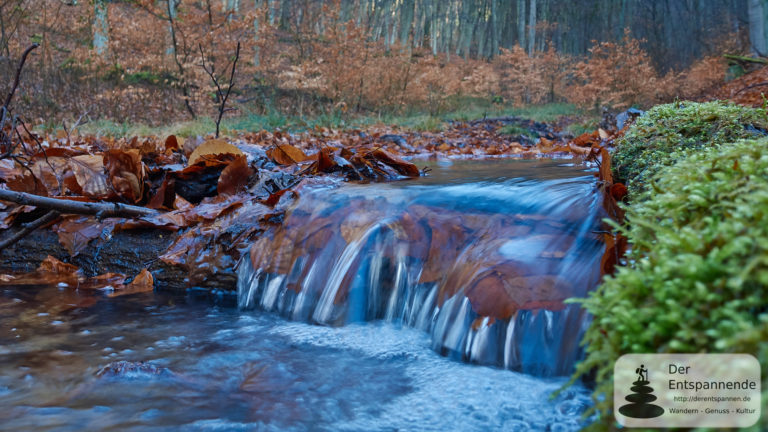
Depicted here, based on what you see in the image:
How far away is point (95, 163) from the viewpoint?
3395 millimetres

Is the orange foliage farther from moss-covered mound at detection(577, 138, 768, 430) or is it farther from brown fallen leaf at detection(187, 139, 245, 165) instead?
moss-covered mound at detection(577, 138, 768, 430)

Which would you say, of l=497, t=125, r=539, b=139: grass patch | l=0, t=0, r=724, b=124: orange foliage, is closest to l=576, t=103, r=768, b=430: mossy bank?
l=497, t=125, r=539, b=139: grass patch

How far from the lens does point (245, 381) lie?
186 centimetres

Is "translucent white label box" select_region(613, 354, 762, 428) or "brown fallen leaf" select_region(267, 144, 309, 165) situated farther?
"brown fallen leaf" select_region(267, 144, 309, 165)

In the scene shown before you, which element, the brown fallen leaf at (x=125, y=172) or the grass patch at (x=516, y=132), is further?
the grass patch at (x=516, y=132)

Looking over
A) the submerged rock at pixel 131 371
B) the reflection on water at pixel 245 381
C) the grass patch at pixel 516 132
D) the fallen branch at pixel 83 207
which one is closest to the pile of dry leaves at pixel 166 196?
the fallen branch at pixel 83 207

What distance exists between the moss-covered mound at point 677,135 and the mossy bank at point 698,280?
99 centimetres

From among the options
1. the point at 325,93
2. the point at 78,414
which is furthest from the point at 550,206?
the point at 325,93

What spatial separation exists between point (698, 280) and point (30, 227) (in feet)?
11.2

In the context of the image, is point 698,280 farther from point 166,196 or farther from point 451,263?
point 166,196

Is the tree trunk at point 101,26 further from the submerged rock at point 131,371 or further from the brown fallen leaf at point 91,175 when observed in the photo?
the submerged rock at point 131,371

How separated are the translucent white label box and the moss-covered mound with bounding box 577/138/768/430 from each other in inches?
0.8

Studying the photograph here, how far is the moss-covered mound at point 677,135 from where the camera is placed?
2.32 metres

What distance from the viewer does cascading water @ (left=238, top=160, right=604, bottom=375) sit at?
6.25 ft
